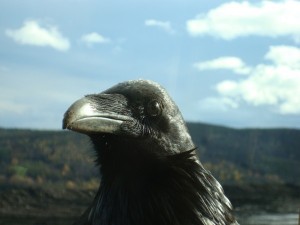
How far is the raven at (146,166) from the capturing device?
14.3 feet

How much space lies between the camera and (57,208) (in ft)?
88.2

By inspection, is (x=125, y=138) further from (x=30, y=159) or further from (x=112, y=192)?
(x=30, y=159)

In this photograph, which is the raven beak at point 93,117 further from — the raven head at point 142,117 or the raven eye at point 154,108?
the raven eye at point 154,108

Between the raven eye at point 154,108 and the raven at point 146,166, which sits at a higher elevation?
the raven eye at point 154,108

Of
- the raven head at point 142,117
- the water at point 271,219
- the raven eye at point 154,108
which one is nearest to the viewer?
the raven head at point 142,117

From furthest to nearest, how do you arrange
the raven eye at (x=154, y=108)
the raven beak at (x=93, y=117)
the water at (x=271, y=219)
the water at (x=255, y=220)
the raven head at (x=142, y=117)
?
the water at (x=255, y=220), the water at (x=271, y=219), the raven eye at (x=154, y=108), the raven head at (x=142, y=117), the raven beak at (x=93, y=117)

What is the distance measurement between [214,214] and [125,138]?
2.60 ft

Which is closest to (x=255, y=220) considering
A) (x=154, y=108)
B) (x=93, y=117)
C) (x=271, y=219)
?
(x=271, y=219)

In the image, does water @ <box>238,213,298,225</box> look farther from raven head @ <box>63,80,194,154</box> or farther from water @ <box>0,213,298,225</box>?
raven head @ <box>63,80,194,154</box>

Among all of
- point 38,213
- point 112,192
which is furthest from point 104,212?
point 38,213

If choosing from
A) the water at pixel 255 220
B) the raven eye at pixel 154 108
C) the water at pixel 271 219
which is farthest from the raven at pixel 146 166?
the water at pixel 255 220

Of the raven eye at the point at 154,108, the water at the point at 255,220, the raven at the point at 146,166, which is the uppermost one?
the raven eye at the point at 154,108

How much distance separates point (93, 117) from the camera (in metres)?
4.12

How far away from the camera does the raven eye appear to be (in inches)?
178
